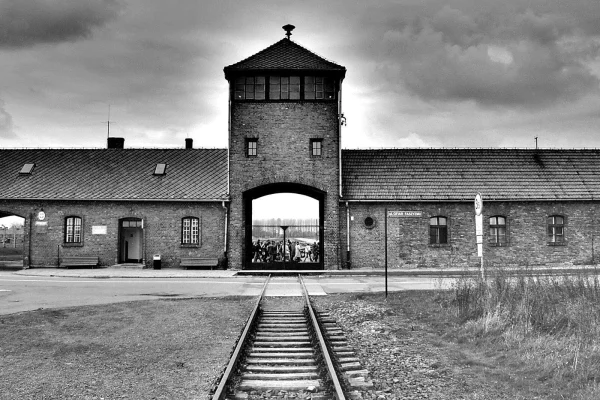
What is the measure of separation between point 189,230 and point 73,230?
6194 millimetres

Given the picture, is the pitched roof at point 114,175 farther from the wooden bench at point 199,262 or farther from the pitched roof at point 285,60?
the pitched roof at point 285,60

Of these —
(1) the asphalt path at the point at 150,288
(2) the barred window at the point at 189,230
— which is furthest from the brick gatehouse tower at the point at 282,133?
(1) the asphalt path at the point at 150,288

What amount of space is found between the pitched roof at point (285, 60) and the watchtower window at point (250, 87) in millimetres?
604

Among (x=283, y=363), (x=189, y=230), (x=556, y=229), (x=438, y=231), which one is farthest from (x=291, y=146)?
(x=283, y=363)

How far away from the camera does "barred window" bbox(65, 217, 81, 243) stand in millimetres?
27172

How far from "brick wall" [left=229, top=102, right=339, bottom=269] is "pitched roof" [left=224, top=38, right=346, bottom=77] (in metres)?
1.71

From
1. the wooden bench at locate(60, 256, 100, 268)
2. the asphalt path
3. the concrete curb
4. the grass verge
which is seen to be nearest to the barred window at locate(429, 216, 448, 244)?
the concrete curb

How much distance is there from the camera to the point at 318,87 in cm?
2588

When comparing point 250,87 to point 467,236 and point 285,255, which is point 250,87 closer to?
point 285,255

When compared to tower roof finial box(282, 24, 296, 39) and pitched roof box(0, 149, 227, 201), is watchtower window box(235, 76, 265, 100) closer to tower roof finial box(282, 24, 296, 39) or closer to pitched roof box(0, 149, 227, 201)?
tower roof finial box(282, 24, 296, 39)

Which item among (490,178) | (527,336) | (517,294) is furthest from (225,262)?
(527,336)

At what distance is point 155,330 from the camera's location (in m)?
10.6

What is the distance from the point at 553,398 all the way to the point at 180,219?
2225cm

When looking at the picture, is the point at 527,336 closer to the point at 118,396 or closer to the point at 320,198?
the point at 118,396
